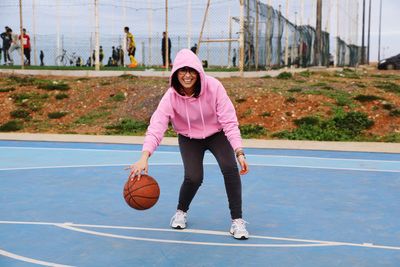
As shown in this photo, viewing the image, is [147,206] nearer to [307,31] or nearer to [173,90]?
[173,90]

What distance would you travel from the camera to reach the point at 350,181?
8719 millimetres

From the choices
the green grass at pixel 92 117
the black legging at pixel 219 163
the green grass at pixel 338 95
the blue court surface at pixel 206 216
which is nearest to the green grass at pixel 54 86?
the green grass at pixel 92 117

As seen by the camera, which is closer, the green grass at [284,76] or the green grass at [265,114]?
the green grass at [265,114]

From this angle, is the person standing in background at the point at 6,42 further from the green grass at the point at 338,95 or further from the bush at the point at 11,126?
the green grass at the point at 338,95

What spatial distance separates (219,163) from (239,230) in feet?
2.18

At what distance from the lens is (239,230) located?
217 inches

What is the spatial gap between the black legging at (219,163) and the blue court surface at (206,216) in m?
0.42

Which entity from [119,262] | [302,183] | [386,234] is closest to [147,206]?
[119,262]

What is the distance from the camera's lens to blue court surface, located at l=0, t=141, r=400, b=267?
5043mm

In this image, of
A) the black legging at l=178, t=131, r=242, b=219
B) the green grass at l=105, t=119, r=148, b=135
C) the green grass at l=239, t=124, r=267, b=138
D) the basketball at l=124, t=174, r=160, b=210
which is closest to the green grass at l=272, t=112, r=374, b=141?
the green grass at l=239, t=124, r=267, b=138

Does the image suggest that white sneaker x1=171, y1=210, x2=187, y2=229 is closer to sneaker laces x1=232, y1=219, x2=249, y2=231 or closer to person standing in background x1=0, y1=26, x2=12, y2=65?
sneaker laces x1=232, y1=219, x2=249, y2=231

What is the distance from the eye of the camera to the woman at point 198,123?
523 centimetres

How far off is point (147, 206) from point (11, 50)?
21.7m

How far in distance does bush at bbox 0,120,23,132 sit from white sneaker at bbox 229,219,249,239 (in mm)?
11695
